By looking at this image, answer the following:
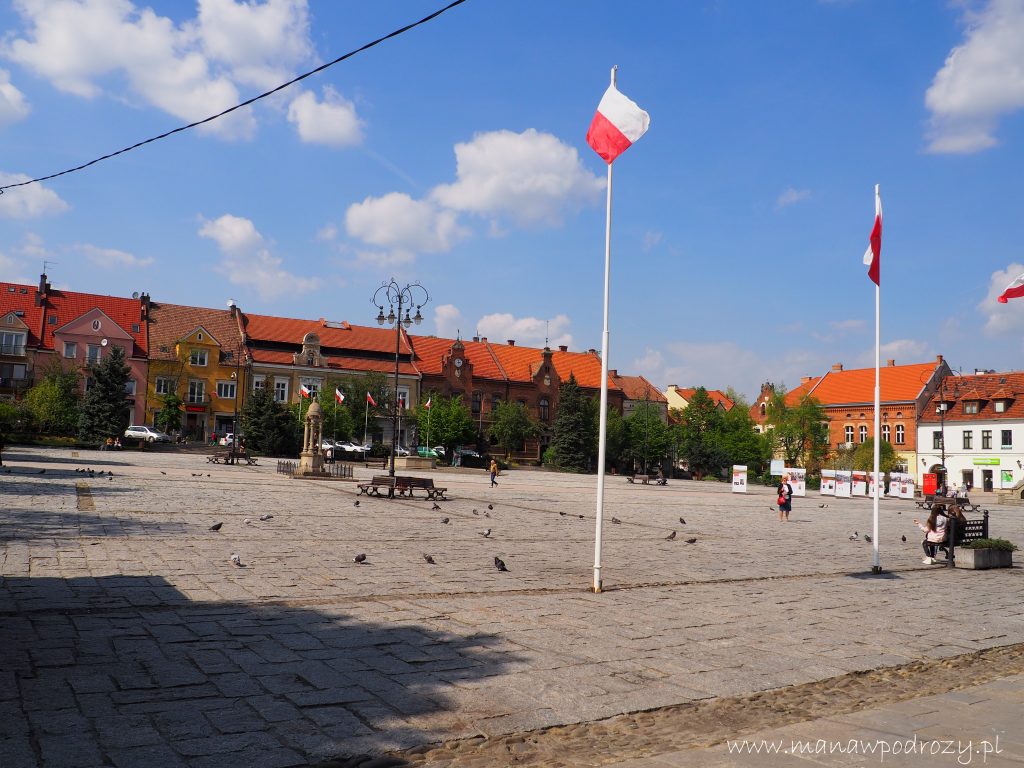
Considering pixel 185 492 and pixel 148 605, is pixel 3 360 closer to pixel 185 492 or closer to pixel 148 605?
pixel 185 492

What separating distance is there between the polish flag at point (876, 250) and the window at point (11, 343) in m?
69.3

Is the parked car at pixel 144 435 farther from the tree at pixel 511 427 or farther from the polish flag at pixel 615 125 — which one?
the polish flag at pixel 615 125

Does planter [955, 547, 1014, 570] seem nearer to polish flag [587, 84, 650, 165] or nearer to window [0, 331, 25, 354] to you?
polish flag [587, 84, 650, 165]

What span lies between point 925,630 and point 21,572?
34.0 ft

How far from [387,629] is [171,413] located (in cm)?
6150

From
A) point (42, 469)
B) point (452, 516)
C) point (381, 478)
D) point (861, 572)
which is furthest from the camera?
point (42, 469)

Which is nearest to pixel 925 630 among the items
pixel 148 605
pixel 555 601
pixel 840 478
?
pixel 555 601

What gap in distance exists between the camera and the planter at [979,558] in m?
15.0

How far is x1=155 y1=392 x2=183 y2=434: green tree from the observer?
63.8 m

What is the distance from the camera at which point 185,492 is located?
76.6 ft

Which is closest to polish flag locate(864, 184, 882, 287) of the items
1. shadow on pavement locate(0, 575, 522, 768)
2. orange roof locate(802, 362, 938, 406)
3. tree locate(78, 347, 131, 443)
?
shadow on pavement locate(0, 575, 522, 768)

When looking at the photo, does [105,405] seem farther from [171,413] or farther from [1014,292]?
[1014,292]

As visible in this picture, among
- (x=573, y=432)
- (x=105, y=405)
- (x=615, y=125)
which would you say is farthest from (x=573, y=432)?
(x=615, y=125)

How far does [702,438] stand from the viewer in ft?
262
